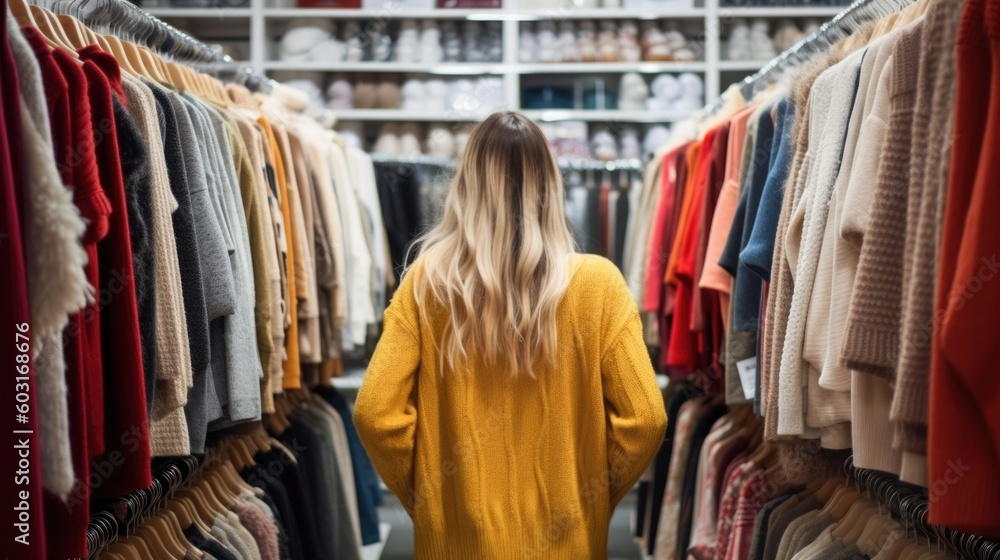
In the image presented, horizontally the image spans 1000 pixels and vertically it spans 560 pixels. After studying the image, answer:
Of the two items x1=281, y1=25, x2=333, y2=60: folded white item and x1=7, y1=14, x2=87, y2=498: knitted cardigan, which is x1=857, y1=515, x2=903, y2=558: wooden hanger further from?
x1=281, y1=25, x2=333, y2=60: folded white item

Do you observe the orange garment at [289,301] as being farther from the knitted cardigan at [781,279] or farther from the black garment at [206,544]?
the knitted cardigan at [781,279]

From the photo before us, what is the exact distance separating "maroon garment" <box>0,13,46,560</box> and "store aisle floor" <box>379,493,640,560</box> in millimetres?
3370

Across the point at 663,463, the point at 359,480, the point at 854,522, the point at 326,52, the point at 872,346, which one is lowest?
the point at 359,480

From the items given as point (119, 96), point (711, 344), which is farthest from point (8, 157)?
point (711, 344)

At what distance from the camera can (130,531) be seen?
194cm

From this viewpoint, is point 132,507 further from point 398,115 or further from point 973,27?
point 398,115

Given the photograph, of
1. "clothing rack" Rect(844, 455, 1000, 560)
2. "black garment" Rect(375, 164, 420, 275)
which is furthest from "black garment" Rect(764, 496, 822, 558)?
"black garment" Rect(375, 164, 420, 275)

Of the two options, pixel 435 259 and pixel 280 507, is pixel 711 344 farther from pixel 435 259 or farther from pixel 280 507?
pixel 280 507

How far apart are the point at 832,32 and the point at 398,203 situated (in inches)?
102

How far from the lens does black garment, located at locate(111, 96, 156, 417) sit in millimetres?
1657

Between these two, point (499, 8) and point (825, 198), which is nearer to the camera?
point (825, 198)

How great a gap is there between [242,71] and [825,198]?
82.7 inches

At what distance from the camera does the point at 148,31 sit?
242cm

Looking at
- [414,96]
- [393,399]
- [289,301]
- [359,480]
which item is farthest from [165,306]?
[414,96]
